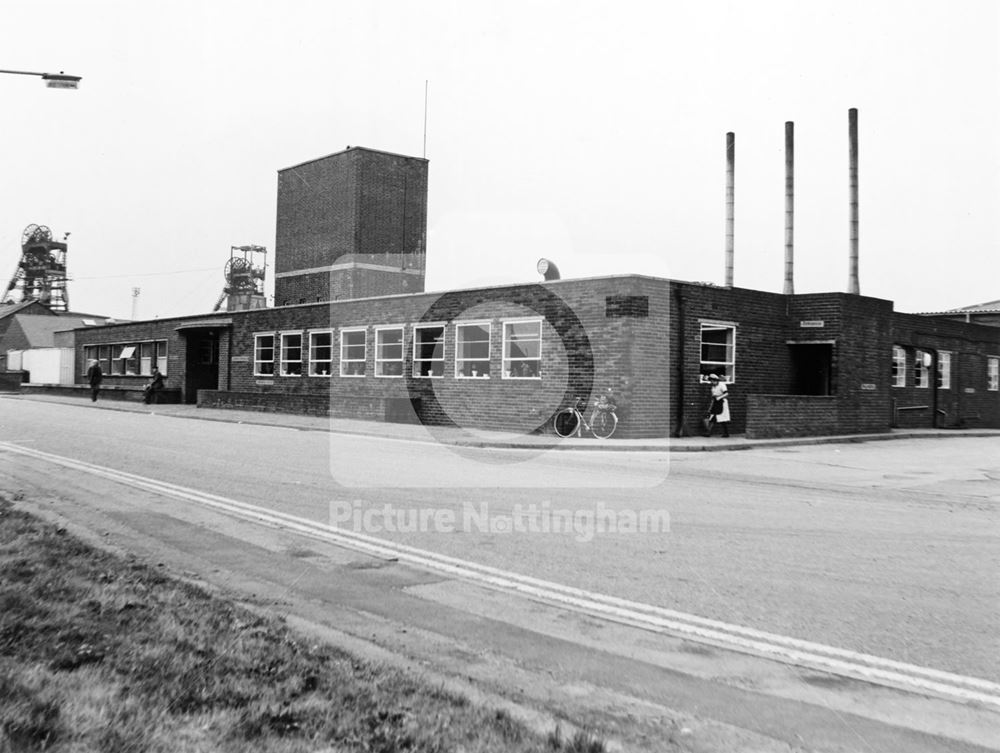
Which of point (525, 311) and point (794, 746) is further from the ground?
point (525, 311)

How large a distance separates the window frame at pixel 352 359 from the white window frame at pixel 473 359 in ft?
16.1

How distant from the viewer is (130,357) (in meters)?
44.7

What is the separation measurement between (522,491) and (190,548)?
4.97 m

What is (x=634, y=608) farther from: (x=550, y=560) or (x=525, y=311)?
(x=525, y=311)

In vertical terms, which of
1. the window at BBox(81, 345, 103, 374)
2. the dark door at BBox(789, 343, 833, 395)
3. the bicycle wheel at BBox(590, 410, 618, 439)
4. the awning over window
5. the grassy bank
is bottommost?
the grassy bank

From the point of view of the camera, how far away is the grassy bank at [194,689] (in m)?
3.30

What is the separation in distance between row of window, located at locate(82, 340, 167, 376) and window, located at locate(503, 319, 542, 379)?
2403 cm

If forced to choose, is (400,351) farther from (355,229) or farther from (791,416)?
(355,229)

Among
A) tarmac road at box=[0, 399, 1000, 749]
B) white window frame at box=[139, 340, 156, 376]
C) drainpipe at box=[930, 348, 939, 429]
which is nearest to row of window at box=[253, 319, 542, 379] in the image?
tarmac road at box=[0, 399, 1000, 749]

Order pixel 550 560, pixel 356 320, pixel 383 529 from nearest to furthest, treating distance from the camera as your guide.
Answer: pixel 550 560 → pixel 383 529 → pixel 356 320

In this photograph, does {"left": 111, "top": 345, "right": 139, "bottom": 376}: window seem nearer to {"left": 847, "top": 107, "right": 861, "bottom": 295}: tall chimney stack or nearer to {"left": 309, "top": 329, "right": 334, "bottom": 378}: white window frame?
{"left": 309, "top": 329, "right": 334, "bottom": 378}: white window frame

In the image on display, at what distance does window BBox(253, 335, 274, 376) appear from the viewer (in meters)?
34.5

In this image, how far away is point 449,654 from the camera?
4.79m

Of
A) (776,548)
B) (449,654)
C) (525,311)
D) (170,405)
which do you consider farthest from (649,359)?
(170,405)
